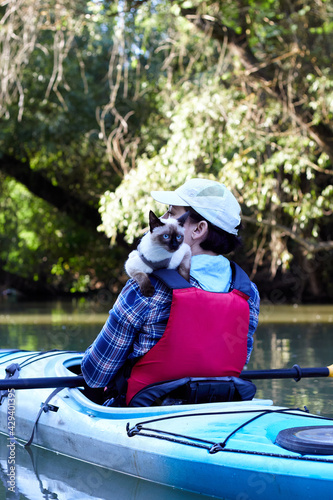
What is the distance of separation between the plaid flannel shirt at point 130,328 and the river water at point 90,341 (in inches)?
18.4

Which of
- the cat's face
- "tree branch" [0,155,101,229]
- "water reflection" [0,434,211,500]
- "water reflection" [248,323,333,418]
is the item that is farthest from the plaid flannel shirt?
"tree branch" [0,155,101,229]

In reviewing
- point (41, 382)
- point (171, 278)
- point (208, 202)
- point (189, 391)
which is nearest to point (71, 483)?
point (41, 382)

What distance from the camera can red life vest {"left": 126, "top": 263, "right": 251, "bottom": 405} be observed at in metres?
2.74

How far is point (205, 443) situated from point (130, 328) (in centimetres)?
51

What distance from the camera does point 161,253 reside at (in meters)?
2.76

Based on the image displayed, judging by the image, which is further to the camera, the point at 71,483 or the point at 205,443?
the point at 71,483

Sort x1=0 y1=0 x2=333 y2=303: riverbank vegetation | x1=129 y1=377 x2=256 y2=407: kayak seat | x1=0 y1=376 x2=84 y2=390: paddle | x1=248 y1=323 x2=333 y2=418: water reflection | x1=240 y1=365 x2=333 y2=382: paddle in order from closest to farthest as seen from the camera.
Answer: x1=129 y1=377 x2=256 y2=407: kayak seat → x1=0 y1=376 x2=84 y2=390: paddle → x1=240 y1=365 x2=333 y2=382: paddle → x1=248 y1=323 x2=333 y2=418: water reflection → x1=0 y1=0 x2=333 y2=303: riverbank vegetation

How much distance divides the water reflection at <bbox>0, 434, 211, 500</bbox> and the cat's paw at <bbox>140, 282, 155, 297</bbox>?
0.72 m

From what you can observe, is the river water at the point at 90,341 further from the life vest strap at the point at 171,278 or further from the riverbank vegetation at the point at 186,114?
the riverbank vegetation at the point at 186,114

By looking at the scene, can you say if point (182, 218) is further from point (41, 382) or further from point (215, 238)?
point (41, 382)

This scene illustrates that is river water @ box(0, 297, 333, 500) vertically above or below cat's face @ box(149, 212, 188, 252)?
below

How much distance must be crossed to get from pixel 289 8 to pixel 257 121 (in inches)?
66.4

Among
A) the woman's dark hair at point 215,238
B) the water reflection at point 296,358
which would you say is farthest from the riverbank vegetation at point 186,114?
the woman's dark hair at point 215,238

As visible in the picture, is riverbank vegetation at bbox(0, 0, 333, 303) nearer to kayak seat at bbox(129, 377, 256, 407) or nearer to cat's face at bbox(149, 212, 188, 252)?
cat's face at bbox(149, 212, 188, 252)
